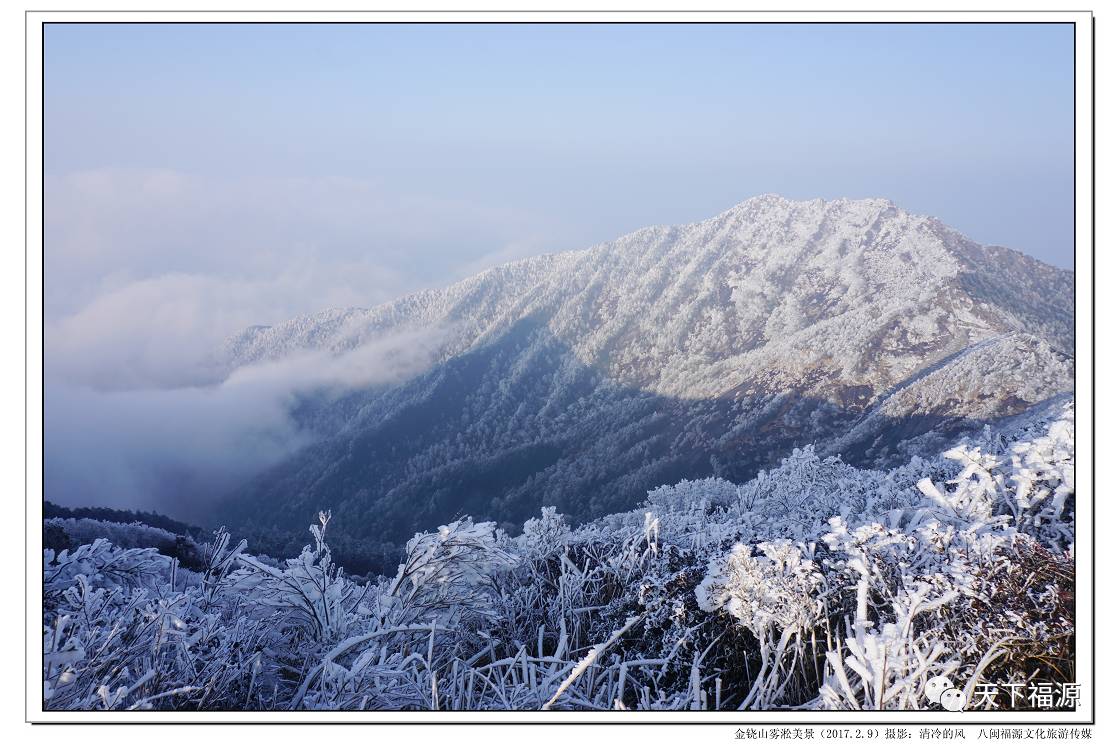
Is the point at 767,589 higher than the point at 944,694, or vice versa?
the point at 767,589

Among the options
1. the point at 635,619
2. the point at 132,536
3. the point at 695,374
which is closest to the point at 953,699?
the point at 635,619

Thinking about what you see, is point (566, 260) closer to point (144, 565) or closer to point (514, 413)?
point (514, 413)

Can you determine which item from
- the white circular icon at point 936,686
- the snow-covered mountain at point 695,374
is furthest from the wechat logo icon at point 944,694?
the snow-covered mountain at point 695,374

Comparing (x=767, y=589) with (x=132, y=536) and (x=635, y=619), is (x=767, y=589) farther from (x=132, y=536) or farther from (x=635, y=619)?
(x=132, y=536)

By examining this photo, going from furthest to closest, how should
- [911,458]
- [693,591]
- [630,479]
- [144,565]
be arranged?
[630,479] < [911,458] < [144,565] < [693,591]

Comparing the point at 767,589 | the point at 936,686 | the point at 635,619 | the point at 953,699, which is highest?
the point at 767,589

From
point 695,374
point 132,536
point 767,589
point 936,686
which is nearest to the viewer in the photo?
point 936,686

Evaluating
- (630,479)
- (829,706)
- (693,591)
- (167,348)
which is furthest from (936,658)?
(167,348)

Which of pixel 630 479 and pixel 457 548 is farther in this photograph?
pixel 630 479
